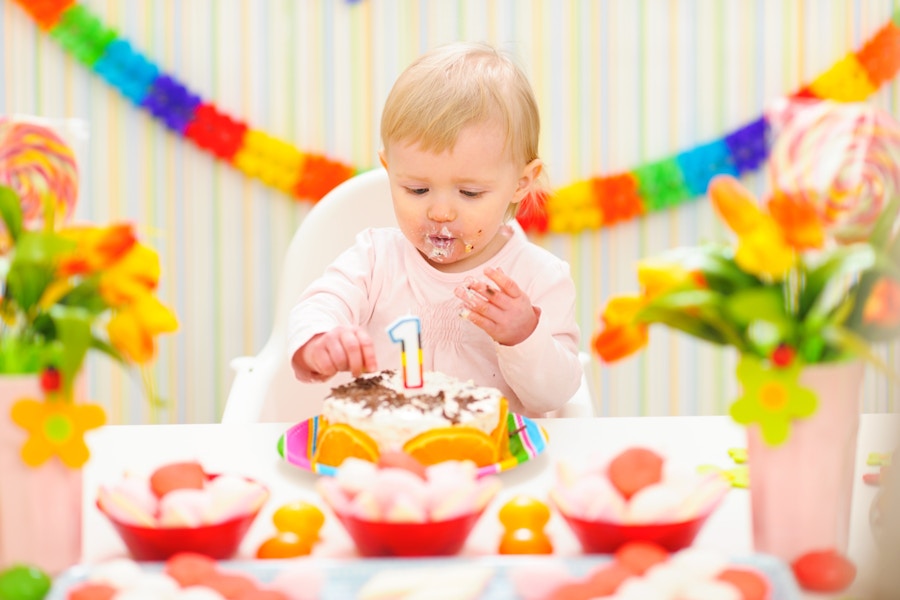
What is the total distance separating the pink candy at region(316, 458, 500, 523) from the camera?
0.71 metres

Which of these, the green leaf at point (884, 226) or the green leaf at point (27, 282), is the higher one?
the green leaf at point (884, 226)

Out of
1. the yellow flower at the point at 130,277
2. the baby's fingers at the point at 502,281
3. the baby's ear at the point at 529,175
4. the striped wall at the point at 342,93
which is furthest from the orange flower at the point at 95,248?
the striped wall at the point at 342,93

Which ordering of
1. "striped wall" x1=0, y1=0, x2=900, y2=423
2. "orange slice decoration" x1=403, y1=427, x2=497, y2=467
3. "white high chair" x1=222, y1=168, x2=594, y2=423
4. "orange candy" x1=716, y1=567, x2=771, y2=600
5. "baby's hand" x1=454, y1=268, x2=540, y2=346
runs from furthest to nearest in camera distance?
"striped wall" x1=0, y1=0, x2=900, y2=423, "white high chair" x1=222, y1=168, x2=594, y2=423, "baby's hand" x1=454, y1=268, x2=540, y2=346, "orange slice decoration" x1=403, y1=427, x2=497, y2=467, "orange candy" x1=716, y1=567, x2=771, y2=600

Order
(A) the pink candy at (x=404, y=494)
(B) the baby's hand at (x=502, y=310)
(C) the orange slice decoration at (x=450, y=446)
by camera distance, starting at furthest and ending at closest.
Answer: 1. (B) the baby's hand at (x=502, y=310)
2. (C) the orange slice decoration at (x=450, y=446)
3. (A) the pink candy at (x=404, y=494)

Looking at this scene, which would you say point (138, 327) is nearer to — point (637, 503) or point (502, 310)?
point (637, 503)

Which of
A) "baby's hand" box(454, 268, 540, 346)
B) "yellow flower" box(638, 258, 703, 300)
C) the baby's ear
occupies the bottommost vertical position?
"baby's hand" box(454, 268, 540, 346)

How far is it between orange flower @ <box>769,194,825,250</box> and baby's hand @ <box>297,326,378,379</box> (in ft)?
1.82

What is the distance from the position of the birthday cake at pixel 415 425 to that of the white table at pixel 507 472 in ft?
0.15

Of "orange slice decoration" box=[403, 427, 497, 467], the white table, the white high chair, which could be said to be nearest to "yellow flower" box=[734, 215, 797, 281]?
the white table

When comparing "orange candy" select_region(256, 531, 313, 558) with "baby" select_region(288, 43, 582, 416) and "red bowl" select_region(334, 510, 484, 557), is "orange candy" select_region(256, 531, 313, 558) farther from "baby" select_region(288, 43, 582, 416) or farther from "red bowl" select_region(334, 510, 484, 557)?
"baby" select_region(288, 43, 582, 416)

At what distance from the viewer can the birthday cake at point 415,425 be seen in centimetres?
92

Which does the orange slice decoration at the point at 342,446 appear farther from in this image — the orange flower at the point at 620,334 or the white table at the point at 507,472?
the orange flower at the point at 620,334

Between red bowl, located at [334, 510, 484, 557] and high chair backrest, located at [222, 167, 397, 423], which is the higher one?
high chair backrest, located at [222, 167, 397, 423]

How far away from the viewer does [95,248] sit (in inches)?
27.1
